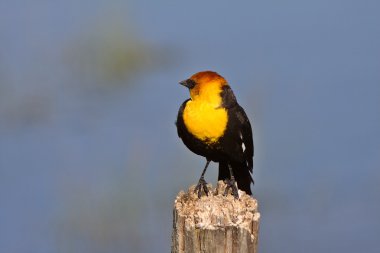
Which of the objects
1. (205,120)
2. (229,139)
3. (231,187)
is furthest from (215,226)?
(229,139)

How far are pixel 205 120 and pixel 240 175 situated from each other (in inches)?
29.8

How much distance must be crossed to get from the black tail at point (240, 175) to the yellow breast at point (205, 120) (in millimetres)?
552

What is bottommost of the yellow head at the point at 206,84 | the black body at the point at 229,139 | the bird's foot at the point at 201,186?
the bird's foot at the point at 201,186

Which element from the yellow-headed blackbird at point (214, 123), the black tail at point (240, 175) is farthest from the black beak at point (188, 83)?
the black tail at point (240, 175)

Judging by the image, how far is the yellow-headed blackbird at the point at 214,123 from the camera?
4.98 meters

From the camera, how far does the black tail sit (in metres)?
5.62

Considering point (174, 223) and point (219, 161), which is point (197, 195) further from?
point (219, 161)

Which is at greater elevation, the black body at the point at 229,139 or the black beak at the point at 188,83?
the black beak at the point at 188,83

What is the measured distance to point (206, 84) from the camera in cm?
496

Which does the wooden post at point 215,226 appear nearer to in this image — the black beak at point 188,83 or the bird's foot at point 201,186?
the bird's foot at point 201,186

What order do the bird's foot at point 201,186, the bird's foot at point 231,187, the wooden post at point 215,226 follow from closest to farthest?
1. the wooden post at point 215,226
2. the bird's foot at point 201,186
3. the bird's foot at point 231,187

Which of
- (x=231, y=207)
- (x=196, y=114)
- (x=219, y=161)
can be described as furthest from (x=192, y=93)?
(x=231, y=207)

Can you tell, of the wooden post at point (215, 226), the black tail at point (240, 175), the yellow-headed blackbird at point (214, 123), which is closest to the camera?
the wooden post at point (215, 226)

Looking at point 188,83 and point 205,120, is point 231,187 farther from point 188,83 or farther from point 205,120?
point 188,83
